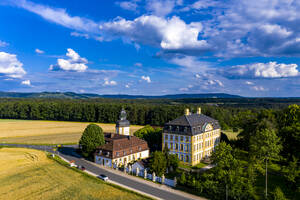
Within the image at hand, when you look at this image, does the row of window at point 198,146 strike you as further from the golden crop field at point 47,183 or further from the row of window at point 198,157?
the golden crop field at point 47,183

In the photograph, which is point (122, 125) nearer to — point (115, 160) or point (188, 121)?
point (115, 160)

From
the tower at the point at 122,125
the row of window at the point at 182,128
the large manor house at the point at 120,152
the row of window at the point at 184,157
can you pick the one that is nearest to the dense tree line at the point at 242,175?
the row of window at the point at 184,157

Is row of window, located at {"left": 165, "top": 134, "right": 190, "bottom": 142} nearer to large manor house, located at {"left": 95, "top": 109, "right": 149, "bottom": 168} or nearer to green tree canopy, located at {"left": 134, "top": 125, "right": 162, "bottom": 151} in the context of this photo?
large manor house, located at {"left": 95, "top": 109, "right": 149, "bottom": 168}

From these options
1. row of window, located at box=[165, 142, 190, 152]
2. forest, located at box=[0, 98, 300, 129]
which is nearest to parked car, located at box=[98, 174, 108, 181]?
row of window, located at box=[165, 142, 190, 152]

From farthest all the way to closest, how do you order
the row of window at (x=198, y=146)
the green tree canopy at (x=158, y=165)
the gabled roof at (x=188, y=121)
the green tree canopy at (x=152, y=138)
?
the green tree canopy at (x=152, y=138) < the gabled roof at (x=188, y=121) < the row of window at (x=198, y=146) < the green tree canopy at (x=158, y=165)

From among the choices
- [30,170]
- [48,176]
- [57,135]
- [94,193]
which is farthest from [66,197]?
[57,135]

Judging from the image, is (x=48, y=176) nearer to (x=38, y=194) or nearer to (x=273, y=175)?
(x=38, y=194)
